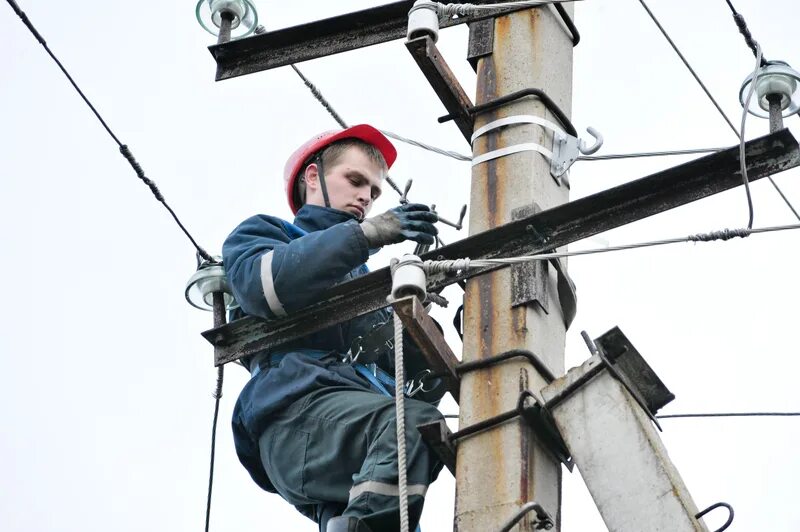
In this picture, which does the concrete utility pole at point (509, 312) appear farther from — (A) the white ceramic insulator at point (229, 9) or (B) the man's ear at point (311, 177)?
(A) the white ceramic insulator at point (229, 9)

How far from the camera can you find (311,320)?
18.1ft

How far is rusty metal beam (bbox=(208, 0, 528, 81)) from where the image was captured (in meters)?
6.29

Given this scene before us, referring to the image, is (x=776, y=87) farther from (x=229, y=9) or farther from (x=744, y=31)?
(x=229, y=9)

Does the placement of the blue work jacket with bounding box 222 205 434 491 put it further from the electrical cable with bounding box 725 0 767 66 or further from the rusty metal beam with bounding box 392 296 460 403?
the electrical cable with bounding box 725 0 767 66

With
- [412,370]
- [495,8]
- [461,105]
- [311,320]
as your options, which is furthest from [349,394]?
[495,8]

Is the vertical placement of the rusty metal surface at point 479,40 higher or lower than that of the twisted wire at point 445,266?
higher

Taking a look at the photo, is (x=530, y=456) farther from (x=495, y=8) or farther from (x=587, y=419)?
(x=495, y=8)

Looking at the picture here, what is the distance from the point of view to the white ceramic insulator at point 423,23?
18.5 feet

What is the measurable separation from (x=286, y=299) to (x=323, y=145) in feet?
3.49

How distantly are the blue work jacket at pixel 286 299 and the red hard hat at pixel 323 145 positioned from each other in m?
0.60

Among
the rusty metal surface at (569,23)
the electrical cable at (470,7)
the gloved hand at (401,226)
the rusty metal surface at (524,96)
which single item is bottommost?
the gloved hand at (401,226)

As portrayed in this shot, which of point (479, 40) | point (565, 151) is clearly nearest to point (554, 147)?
point (565, 151)

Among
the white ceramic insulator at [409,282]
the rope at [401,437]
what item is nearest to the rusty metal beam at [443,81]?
the white ceramic insulator at [409,282]

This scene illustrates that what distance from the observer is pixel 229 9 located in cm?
667
